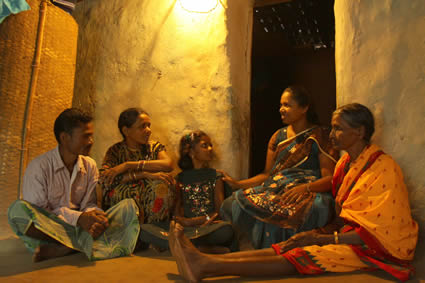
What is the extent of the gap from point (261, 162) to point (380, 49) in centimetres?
360

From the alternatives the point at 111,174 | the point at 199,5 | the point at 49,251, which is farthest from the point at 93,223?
the point at 199,5

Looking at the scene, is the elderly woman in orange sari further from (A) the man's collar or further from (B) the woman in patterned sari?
(A) the man's collar

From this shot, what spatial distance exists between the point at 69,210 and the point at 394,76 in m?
2.55

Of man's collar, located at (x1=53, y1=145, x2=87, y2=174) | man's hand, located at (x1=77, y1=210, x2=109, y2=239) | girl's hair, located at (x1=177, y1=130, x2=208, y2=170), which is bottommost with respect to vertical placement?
man's hand, located at (x1=77, y1=210, x2=109, y2=239)

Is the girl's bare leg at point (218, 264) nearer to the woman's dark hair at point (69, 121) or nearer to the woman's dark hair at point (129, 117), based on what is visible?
the woman's dark hair at point (69, 121)

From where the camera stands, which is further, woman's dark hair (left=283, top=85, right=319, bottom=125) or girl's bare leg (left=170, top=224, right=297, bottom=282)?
woman's dark hair (left=283, top=85, right=319, bottom=125)

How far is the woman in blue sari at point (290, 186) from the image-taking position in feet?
8.51

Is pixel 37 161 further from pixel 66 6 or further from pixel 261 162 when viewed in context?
pixel 261 162

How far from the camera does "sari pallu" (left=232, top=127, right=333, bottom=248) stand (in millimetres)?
2582

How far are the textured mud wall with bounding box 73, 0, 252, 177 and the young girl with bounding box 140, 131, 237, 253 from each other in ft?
0.82

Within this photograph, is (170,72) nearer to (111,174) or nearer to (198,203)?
(111,174)

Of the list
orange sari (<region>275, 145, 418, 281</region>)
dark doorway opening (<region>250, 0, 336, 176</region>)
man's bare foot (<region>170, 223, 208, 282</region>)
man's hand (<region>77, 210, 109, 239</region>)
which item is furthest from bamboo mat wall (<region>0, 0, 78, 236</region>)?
dark doorway opening (<region>250, 0, 336, 176</region>)

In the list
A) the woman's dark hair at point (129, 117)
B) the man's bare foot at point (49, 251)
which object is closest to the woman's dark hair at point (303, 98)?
the woman's dark hair at point (129, 117)

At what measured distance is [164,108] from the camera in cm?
387
